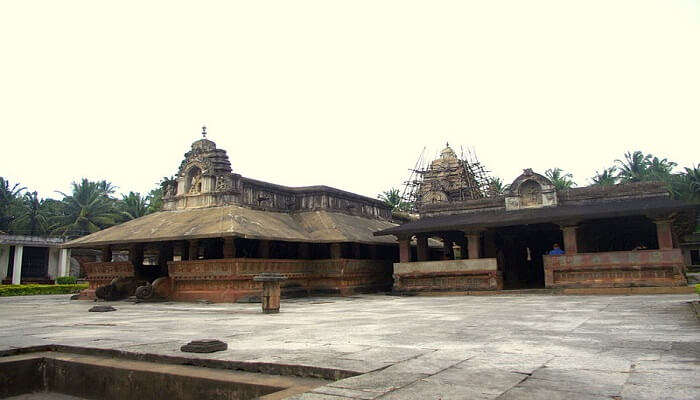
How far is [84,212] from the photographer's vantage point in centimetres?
5425

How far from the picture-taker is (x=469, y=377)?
464cm

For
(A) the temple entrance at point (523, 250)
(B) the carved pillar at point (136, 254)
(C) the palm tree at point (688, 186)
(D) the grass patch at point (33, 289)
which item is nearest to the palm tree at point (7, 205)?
(D) the grass patch at point (33, 289)

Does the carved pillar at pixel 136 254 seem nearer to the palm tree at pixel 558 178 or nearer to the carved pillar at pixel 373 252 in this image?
the carved pillar at pixel 373 252

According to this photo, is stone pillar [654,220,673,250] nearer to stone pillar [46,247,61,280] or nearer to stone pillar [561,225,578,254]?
stone pillar [561,225,578,254]

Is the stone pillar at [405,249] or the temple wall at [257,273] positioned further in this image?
the stone pillar at [405,249]

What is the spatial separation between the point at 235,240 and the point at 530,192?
49.1ft

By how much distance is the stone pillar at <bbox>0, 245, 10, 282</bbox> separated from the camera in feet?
147

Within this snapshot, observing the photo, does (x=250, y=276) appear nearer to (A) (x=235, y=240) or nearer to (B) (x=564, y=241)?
(A) (x=235, y=240)

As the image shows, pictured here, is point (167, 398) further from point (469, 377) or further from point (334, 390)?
point (469, 377)

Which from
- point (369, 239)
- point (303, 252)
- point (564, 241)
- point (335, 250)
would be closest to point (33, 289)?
point (303, 252)

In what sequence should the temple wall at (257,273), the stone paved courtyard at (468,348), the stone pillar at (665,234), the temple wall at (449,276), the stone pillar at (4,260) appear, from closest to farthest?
the stone paved courtyard at (468,348), the stone pillar at (665,234), the temple wall at (257,273), the temple wall at (449,276), the stone pillar at (4,260)

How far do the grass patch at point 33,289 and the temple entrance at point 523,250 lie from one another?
94.4 feet

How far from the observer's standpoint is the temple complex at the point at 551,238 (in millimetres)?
19250

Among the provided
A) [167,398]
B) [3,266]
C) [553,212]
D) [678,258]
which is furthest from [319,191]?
[3,266]
